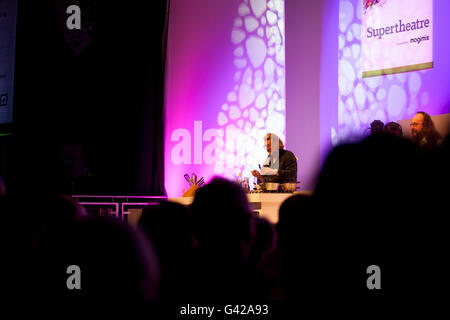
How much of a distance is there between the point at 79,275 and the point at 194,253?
53cm

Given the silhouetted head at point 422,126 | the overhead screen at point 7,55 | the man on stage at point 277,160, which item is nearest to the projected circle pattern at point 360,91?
the man on stage at point 277,160

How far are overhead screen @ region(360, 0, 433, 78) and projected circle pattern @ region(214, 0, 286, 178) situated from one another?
131cm

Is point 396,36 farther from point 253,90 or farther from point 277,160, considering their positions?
point 253,90

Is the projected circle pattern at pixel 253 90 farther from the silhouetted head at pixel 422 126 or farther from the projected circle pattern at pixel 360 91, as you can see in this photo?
the silhouetted head at pixel 422 126

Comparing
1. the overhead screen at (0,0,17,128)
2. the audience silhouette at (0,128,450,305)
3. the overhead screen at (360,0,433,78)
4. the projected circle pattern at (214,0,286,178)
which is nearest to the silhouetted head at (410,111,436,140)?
the overhead screen at (360,0,433,78)

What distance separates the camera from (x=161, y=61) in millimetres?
6441

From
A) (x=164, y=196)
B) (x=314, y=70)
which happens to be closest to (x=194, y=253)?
(x=164, y=196)

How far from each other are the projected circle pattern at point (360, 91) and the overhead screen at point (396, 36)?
0.37ft

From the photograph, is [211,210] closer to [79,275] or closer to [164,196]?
[79,275]

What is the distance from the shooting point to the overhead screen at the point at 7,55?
678 centimetres

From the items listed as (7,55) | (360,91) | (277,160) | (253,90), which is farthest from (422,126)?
(7,55)

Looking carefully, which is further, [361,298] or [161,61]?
[161,61]
